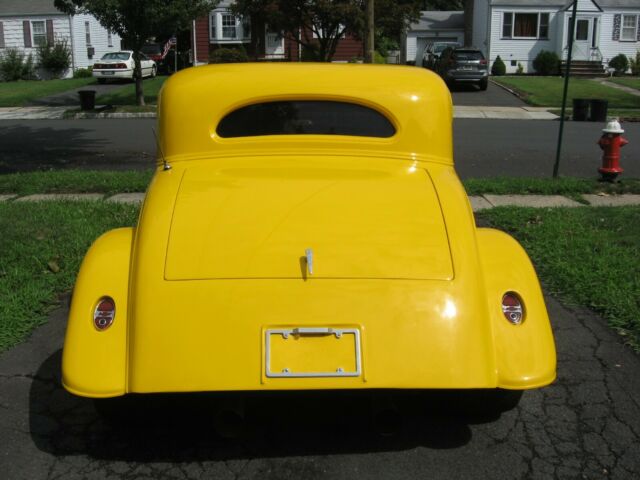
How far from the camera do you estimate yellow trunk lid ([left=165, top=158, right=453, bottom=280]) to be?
3.09 metres

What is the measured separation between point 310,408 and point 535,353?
1.08m

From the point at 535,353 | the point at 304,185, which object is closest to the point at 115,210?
the point at 304,185

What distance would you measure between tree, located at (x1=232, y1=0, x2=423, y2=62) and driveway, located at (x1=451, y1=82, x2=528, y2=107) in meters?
3.55

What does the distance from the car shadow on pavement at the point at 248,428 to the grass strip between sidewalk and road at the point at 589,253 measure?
182cm

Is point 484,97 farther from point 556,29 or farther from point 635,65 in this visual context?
point 635,65

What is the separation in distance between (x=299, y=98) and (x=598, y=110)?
1639 centimetres

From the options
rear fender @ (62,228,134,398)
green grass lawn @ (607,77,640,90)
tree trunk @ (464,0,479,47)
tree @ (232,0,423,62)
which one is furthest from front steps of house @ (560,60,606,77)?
rear fender @ (62,228,134,398)

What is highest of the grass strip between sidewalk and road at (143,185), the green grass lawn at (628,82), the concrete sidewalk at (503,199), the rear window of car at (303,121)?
the rear window of car at (303,121)

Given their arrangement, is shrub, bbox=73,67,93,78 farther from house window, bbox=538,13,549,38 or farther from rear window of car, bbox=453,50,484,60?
house window, bbox=538,13,549,38

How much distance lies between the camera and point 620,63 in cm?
3509

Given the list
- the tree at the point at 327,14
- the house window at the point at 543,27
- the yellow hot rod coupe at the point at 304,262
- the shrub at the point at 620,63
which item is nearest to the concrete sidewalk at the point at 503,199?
the yellow hot rod coupe at the point at 304,262

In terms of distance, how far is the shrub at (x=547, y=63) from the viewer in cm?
3431

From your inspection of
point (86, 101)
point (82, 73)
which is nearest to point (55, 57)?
point (82, 73)

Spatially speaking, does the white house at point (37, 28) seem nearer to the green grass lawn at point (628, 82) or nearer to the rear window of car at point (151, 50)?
the rear window of car at point (151, 50)
